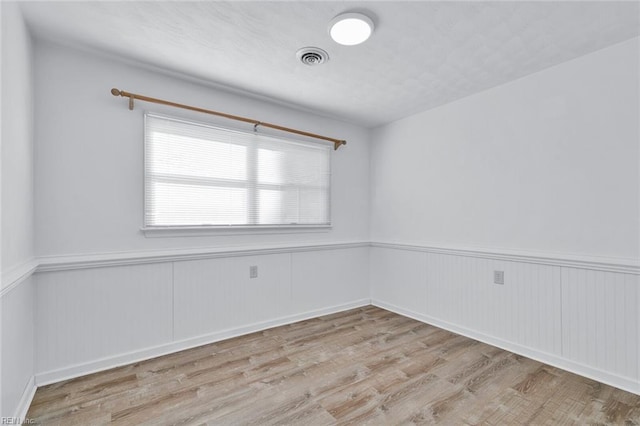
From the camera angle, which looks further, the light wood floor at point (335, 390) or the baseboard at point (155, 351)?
the baseboard at point (155, 351)

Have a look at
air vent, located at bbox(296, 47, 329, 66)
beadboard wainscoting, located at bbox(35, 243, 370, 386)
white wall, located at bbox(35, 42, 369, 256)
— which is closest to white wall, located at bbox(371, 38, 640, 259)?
beadboard wainscoting, located at bbox(35, 243, 370, 386)

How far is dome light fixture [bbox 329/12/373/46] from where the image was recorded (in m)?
Answer: 1.83

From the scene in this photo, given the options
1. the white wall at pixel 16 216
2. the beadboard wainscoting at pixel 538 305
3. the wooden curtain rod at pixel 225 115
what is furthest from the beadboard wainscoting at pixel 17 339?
the beadboard wainscoting at pixel 538 305

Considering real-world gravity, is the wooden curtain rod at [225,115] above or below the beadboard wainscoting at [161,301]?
above

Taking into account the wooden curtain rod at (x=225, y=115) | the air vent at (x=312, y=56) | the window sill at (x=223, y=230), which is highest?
the air vent at (x=312, y=56)

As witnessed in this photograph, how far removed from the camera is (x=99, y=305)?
7.55 ft

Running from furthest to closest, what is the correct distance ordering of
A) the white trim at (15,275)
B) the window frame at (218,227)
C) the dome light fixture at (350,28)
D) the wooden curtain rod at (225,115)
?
1. the window frame at (218,227)
2. the wooden curtain rod at (225,115)
3. the dome light fixture at (350,28)
4. the white trim at (15,275)

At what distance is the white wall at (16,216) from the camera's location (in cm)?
151

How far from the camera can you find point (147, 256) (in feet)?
8.11

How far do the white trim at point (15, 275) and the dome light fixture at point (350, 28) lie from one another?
2.23 m

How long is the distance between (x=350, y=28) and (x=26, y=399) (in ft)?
10.0

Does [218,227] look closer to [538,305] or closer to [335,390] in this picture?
[335,390]

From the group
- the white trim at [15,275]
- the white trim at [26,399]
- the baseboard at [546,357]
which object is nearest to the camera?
the white trim at [15,275]

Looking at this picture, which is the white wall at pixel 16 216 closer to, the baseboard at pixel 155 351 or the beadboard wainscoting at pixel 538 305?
the baseboard at pixel 155 351
